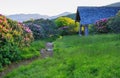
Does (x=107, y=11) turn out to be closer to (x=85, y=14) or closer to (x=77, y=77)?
(x=85, y=14)

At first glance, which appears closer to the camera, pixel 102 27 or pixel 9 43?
pixel 9 43

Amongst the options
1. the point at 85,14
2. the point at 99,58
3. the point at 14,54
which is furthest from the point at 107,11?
the point at 99,58

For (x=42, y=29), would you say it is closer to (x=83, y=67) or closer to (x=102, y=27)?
(x=102, y=27)

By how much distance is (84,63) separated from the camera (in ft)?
41.0

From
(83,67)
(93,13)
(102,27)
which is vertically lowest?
(102,27)

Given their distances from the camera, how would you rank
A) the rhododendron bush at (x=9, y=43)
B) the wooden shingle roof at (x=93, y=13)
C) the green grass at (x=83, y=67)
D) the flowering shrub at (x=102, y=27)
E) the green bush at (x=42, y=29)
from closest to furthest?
1. the green grass at (x=83, y=67)
2. the rhododendron bush at (x=9, y=43)
3. the flowering shrub at (x=102, y=27)
4. the green bush at (x=42, y=29)
5. the wooden shingle roof at (x=93, y=13)

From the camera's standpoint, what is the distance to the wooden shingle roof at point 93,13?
3541 centimetres

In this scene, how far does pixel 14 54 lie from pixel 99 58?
5261mm

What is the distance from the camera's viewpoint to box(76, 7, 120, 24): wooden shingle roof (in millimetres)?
35406

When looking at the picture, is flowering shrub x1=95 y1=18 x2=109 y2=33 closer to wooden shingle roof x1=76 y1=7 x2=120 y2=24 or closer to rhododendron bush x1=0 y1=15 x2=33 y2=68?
wooden shingle roof x1=76 y1=7 x2=120 y2=24

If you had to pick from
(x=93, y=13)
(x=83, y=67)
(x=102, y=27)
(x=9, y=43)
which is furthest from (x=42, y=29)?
(x=83, y=67)

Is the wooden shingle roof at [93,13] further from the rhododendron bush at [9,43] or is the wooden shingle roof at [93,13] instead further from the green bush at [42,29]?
the rhododendron bush at [9,43]

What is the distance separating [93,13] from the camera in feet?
121

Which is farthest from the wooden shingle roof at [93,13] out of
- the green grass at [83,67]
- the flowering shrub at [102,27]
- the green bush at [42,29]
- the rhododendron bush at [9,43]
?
the green grass at [83,67]
